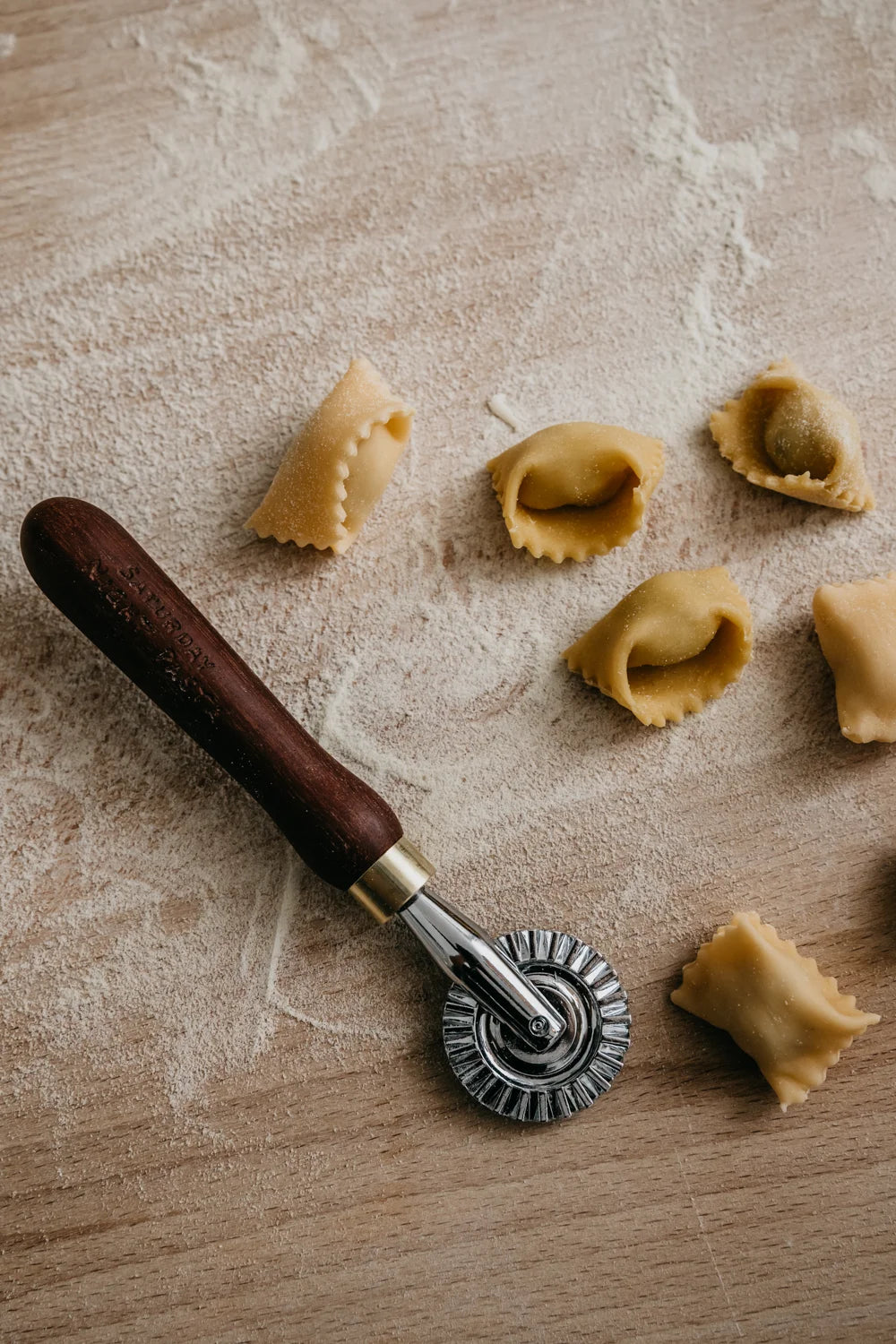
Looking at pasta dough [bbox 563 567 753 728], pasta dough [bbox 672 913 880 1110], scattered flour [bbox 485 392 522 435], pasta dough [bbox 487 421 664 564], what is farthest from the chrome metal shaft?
scattered flour [bbox 485 392 522 435]

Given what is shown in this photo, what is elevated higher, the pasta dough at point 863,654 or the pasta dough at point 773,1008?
the pasta dough at point 863,654

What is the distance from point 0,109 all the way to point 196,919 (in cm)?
100

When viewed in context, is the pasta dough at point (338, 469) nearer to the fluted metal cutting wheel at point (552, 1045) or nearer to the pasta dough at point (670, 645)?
the pasta dough at point (670, 645)

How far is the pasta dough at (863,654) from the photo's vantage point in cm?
106

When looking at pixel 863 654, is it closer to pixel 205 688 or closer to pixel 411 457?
pixel 411 457

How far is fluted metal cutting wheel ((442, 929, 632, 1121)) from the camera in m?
1.01

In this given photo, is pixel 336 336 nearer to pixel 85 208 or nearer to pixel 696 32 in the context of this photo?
pixel 85 208

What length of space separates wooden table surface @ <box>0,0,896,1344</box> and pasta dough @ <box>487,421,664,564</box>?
0.04m

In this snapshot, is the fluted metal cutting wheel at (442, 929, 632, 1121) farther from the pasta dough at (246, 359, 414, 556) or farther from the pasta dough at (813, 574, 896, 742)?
the pasta dough at (246, 359, 414, 556)

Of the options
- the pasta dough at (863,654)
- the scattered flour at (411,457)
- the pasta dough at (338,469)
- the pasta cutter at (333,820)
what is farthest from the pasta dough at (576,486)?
the pasta cutter at (333,820)

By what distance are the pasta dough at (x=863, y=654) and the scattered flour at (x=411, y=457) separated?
43 mm

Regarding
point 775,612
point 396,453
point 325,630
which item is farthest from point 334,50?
point 775,612

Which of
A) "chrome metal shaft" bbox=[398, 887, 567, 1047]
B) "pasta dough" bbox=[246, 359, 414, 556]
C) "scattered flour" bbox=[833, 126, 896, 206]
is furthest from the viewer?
"scattered flour" bbox=[833, 126, 896, 206]

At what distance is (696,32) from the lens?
4.00 ft
